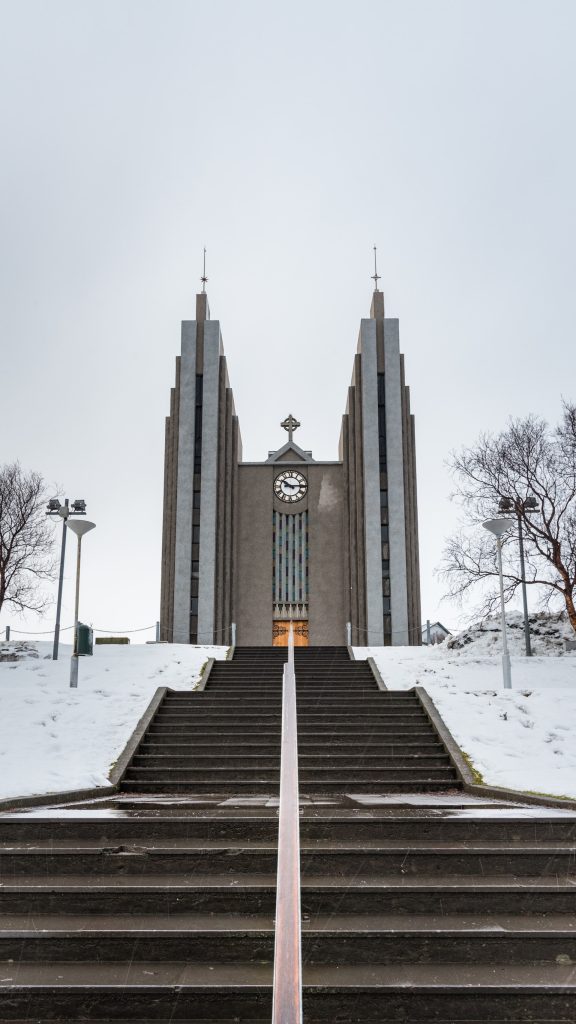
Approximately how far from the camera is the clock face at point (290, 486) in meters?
33.1

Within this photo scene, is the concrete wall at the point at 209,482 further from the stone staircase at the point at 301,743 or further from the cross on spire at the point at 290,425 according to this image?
the stone staircase at the point at 301,743

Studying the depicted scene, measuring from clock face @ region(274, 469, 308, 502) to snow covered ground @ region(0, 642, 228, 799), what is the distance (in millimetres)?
16643

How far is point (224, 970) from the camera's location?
379 cm

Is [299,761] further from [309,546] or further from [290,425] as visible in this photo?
[290,425]

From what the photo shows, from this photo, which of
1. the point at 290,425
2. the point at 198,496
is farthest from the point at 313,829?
the point at 290,425

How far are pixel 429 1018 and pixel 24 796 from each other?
14.5 ft

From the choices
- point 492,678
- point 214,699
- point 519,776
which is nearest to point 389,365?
point 492,678

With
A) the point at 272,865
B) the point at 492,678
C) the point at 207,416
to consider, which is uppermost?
the point at 207,416

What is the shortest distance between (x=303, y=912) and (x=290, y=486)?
29.2m

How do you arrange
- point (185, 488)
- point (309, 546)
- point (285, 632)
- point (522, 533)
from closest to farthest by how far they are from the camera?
point (522, 533), point (185, 488), point (285, 632), point (309, 546)

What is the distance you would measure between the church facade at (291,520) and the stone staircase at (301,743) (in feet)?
55.1

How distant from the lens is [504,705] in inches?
418

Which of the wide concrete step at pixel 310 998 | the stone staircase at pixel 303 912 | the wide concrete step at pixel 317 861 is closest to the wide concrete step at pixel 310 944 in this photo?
the stone staircase at pixel 303 912

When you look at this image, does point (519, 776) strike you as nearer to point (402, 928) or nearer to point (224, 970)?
point (402, 928)
